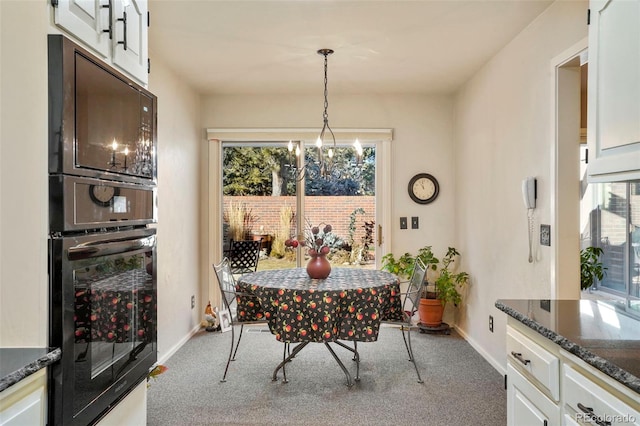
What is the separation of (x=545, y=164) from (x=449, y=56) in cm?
128

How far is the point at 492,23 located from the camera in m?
2.76

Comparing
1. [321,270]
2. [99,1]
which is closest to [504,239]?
[321,270]

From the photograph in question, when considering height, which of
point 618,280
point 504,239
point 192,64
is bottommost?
point 618,280

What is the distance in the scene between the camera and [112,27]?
146cm

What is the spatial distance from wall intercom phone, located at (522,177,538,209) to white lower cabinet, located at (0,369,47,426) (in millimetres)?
2721

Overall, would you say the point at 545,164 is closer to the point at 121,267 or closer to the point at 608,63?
the point at 608,63

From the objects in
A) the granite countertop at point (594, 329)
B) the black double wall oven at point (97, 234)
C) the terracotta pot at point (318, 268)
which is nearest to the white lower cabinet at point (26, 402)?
the black double wall oven at point (97, 234)

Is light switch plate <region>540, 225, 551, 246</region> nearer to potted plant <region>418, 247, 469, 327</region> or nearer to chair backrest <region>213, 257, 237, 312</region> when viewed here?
potted plant <region>418, 247, 469, 327</region>

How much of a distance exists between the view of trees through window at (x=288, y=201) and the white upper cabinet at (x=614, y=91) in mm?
3139

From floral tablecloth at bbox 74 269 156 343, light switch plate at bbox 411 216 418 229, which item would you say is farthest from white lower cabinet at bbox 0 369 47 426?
light switch plate at bbox 411 216 418 229

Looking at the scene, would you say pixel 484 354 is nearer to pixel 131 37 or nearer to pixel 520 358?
pixel 520 358

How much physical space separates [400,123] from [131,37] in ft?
11.0

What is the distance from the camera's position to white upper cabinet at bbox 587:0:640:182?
4.41 feet

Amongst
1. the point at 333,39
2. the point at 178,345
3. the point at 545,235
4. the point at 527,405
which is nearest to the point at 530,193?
the point at 545,235
